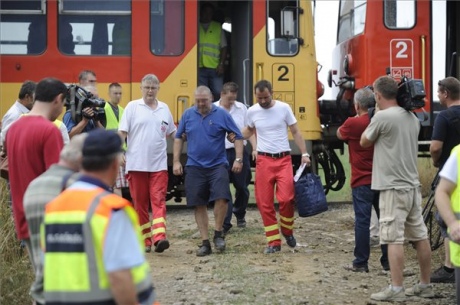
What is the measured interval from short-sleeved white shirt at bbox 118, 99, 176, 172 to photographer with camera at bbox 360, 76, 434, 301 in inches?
120

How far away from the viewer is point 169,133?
11.1 metres

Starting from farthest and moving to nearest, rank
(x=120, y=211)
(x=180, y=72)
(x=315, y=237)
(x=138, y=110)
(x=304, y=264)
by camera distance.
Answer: (x=180, y=72) → (x=315, y=237) → (x=138, y=110) → (x=304, y=264) → (x=120, y=211)

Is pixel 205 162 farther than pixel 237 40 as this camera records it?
No

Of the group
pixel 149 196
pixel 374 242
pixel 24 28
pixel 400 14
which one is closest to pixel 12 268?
pixel 149 196

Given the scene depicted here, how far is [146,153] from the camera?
35.5 ft

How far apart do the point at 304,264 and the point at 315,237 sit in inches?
88.5

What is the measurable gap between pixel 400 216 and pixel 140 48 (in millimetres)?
7155

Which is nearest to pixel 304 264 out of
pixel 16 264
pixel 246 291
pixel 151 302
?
pixel 246 291

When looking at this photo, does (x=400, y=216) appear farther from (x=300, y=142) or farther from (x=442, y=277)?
(x=300, y=142)

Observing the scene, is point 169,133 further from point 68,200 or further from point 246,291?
point 68,200

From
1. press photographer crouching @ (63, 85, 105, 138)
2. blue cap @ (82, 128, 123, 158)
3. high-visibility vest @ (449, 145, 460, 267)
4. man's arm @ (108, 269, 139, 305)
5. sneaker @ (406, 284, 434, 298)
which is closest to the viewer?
man's arm @ (108, 269, 139, 305)

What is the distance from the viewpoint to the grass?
7742mm

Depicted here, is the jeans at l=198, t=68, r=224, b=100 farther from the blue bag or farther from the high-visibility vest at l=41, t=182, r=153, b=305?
the high-visibility vest at l=41, t=182, r=153, b=305

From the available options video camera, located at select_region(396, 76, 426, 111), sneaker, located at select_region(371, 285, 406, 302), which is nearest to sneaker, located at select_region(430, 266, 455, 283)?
sneaker, located at select_region(371, 285, 406, 302)
